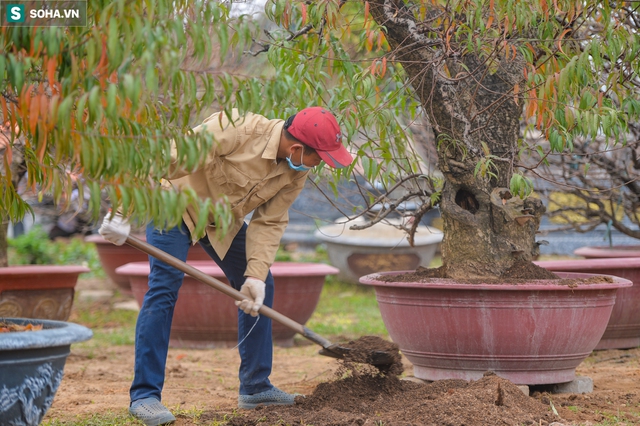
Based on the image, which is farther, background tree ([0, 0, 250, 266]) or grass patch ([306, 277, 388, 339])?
grass patch ([306, 277, 388, 339])

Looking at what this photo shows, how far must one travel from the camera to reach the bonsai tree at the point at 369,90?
6.07 ft

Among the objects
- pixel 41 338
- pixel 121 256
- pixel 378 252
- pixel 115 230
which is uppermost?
pixel 115 230

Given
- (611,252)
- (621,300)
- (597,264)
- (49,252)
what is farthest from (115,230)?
(49,252)

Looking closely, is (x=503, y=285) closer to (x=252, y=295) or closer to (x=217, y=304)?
(x=252, y=295)

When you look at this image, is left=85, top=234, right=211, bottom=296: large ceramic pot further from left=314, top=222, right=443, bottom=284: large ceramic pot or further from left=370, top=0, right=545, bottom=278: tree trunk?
left=370, top=0, right=545, bottom=278: tree trunk

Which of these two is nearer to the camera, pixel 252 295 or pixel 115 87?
pixel 115 87

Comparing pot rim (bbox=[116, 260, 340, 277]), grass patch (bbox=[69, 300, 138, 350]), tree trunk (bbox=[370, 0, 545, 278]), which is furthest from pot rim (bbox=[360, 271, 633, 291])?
grass patch (bbox=[69, 300, 138, 350])

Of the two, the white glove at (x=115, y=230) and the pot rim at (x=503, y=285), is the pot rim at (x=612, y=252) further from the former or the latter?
the white glove at (x=115, y=230)

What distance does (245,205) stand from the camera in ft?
10.6

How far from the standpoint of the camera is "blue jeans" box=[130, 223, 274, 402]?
310 centimetres

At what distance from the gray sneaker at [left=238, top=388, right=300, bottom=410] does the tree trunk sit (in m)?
1.07

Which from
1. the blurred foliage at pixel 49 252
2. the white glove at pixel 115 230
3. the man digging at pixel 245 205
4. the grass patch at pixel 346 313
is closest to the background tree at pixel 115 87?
the white glove at pixel 115 230

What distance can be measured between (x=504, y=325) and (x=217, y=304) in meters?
2.50

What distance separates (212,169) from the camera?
10.3ft
